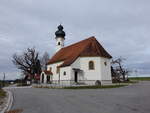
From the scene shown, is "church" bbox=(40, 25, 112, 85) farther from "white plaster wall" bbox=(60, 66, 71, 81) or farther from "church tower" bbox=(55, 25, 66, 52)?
"church tower" bbox=(55, 25, 66, 52)

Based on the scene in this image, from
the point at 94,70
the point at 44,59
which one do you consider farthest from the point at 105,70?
the point at 44,59

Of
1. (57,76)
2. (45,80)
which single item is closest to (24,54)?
(45,80)

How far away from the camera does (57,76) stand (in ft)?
123

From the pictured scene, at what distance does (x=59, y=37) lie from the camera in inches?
1858

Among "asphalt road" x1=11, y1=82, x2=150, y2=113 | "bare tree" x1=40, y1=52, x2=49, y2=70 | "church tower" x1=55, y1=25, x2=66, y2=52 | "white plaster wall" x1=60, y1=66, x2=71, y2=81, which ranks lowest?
"asphalt road" x1=11, y1=82, x2=150, y2=113

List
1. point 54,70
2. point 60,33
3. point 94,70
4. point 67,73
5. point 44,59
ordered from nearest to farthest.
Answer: point 94,70, point 67,73, point 54,70, point 60,33, point 44,59

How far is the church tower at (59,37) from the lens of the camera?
4695cm

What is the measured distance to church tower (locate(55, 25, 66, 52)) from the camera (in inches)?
1849

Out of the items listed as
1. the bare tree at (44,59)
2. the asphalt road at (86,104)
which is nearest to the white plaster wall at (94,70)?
the asphalt road at (86,104)

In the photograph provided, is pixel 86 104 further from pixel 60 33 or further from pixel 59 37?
pixel 59 37

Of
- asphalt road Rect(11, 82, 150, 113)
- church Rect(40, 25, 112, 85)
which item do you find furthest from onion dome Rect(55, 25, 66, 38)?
asphalt road Rect(11, 82, 150, 113)

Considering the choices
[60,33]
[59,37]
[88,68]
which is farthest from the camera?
[59,37]

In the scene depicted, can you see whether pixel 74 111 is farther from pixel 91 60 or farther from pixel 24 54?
pixel 24 54

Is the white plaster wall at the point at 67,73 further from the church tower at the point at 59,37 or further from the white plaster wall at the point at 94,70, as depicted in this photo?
the church tower at the point at 59,37
